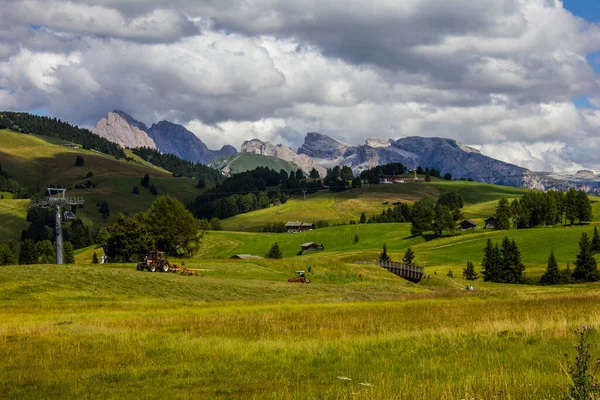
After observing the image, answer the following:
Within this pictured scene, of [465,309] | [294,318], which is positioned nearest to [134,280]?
[294,318]

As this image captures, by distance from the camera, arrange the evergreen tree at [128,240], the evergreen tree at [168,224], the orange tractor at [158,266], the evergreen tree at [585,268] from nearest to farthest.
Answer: the orange tractor at [158,266]
the evergreen tree at [128,240]
the evergreen tree at [168,224]
the evergreen tree at [585,268]

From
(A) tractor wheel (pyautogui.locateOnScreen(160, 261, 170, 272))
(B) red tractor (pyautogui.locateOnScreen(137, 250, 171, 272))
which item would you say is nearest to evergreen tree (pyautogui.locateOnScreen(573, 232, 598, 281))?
(B) red tractor (pyautogui.locateOnScreen(137, 250, 171, 272))

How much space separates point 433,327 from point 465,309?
1227 cm

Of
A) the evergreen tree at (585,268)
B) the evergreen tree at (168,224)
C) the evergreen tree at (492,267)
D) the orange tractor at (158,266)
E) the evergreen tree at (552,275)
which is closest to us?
the orange tractor at (158,266)

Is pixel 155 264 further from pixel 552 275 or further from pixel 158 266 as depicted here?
pixel 552 275

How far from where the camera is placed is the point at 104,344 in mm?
25766

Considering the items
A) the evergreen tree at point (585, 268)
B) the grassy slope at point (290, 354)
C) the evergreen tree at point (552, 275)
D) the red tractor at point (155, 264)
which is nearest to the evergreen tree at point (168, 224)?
the red tractor at point (155, 264)

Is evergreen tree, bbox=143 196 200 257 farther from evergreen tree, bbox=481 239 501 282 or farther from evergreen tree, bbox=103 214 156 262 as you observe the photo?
evergreen tree, bbox=481 239 501 282

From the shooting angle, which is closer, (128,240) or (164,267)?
(164,267)

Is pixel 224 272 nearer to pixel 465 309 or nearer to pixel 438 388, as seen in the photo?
pixel 465 309

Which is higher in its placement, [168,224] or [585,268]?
[168,224]

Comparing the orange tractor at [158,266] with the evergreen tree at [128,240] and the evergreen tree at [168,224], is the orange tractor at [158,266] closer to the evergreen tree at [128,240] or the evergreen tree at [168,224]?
the evergreen tree at [128,240]

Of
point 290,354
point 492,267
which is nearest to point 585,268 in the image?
point 492,267

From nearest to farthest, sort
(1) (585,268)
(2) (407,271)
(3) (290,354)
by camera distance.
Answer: (3) (290,354) < (2) (407,271) < (1) (585,268)
